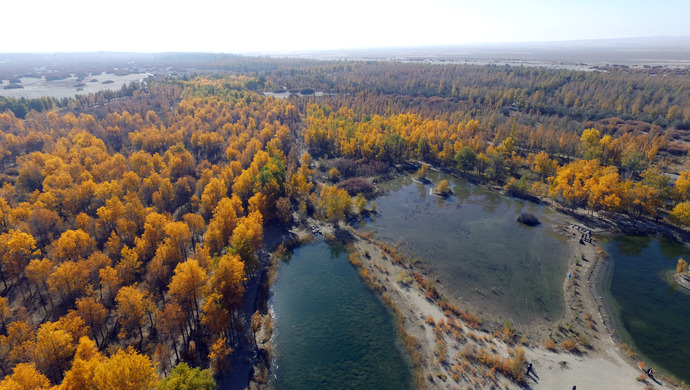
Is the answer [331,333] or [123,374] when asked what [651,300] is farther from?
[123,374]

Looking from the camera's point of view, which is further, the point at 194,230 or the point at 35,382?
the point at 194,230

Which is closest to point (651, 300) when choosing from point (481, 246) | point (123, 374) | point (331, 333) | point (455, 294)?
point (481, 246)

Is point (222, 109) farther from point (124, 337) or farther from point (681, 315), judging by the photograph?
point (681, 315)

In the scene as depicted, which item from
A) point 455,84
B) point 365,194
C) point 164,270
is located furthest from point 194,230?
point 455,84

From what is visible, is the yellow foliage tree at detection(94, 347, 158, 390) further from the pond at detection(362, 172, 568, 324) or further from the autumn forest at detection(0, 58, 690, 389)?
the pond at detection(362, 172, 568, 324)

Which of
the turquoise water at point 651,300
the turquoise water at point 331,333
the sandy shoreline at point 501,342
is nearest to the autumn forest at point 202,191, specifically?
the turquoise water at point 331,333

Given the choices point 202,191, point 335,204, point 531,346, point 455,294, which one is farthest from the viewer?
point 202,191
